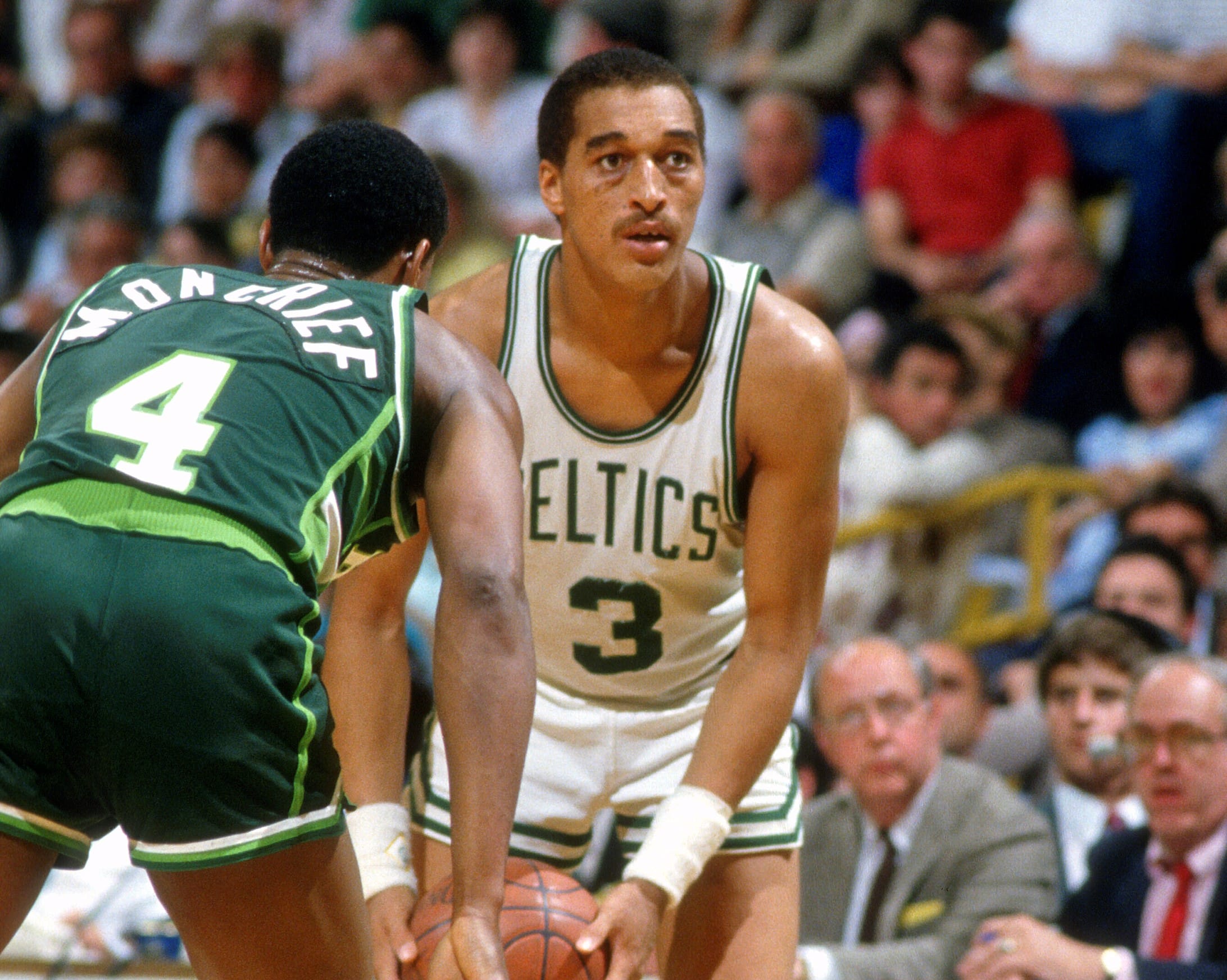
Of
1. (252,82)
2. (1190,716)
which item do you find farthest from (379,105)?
(1190,716)

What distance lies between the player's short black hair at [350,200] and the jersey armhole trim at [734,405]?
733mm

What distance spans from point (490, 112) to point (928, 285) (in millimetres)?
2494

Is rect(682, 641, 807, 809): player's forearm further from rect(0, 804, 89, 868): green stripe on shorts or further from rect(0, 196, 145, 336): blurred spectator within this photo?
rect(0, 196, 145, 336): blurred spectator

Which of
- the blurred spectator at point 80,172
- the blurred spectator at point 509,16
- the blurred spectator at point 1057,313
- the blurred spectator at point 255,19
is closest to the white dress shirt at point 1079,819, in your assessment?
the blurred spectator at point 1057,313

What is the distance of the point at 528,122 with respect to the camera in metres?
8.97

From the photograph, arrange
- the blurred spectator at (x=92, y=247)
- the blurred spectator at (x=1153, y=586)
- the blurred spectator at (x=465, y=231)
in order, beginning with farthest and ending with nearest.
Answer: the blurred spectator at (x=92, y=247) < the blurred spectator at (x=465, y=231) < the blurred spectator at (x=1153, y=586)

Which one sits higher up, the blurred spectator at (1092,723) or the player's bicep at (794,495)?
the player's bicep at (794,495)

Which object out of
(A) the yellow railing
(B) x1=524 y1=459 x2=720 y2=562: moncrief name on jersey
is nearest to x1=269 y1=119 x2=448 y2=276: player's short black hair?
(B) x1=524 y1=459 x2=720 y2=562: moncrief name on jersey

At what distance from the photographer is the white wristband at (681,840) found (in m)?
3.05

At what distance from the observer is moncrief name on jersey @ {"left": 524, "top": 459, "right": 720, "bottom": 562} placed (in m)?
3.34

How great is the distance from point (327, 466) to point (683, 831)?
3.40 ft

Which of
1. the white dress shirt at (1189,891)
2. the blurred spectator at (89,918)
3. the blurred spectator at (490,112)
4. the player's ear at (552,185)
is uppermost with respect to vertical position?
the blurred spectator at (490,112)

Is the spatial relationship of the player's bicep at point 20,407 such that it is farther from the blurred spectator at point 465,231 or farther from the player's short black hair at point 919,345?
the blurred spectator at point 465,231

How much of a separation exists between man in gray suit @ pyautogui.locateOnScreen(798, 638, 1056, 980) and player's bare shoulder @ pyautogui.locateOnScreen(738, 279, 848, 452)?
6.17 ft
